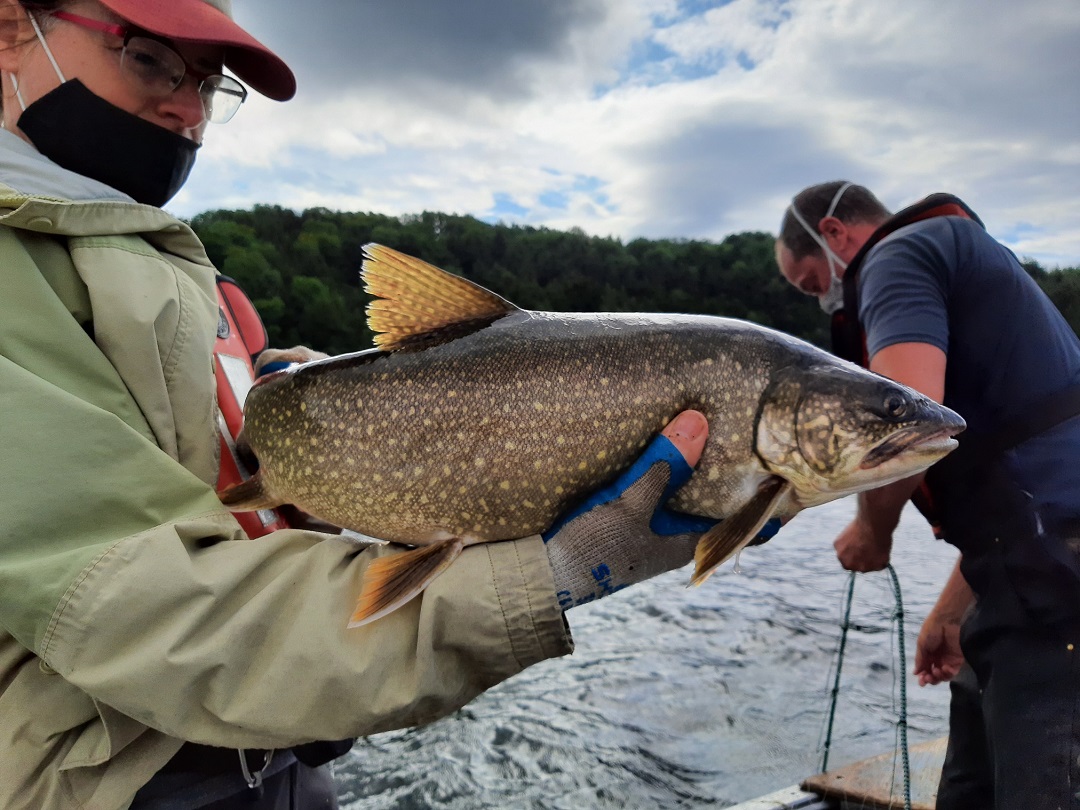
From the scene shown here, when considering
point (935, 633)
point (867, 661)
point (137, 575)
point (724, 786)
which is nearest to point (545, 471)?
point (137, 575)

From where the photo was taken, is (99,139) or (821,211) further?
(821,211)

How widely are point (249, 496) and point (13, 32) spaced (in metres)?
1.67

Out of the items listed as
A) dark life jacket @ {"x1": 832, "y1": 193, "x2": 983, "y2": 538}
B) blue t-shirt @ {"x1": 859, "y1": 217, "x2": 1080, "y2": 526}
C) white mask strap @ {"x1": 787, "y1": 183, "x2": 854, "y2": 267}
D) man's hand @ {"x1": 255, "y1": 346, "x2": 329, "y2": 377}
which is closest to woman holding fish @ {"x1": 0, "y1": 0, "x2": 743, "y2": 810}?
man's hand @ {"x1": 255, "y1": 346, "x2": 329, "y2": 377}

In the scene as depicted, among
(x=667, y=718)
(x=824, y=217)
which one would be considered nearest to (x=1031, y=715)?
(x=824, y=217)

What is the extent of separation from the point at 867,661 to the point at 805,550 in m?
7.23

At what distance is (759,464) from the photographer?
8.24 feet

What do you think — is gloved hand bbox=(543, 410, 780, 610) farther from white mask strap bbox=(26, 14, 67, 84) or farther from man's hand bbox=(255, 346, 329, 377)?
white mask strap bbox=(26, 14, 67, 84)

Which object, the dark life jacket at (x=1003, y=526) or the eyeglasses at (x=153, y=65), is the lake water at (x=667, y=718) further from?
the eyeglasses at (x=153, y=65)

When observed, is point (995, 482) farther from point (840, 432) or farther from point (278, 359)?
point (278, 359)

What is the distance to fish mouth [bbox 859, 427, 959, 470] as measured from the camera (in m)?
2.48

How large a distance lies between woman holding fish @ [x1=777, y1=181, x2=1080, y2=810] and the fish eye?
89 cm

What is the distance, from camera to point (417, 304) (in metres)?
2.52

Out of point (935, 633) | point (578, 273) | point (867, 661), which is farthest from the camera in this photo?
point (578, 273)

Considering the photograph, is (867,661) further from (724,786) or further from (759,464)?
(759,464)
